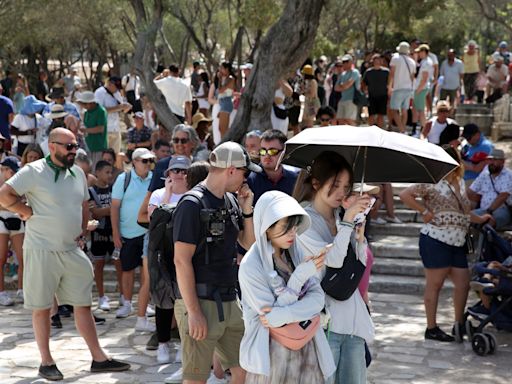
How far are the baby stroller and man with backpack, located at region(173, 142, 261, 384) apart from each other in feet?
10.1

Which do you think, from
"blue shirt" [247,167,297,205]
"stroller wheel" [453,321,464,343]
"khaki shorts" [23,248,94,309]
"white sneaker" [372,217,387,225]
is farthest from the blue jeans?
"white sneaker" [372,217,387,225]

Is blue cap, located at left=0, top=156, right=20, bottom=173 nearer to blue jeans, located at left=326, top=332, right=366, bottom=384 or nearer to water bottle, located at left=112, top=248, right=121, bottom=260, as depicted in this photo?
water bottle, located at left=112, top=248, right=121, bottom=260

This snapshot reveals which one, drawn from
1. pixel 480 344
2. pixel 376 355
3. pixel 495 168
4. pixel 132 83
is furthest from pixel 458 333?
pixel 132 83

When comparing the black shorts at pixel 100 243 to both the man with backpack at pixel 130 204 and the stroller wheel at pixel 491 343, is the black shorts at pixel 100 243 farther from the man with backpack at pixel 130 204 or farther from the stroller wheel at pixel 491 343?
the stroller wheel at pixel 491 343

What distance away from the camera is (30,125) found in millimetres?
13594

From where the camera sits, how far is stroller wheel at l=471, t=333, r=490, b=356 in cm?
783

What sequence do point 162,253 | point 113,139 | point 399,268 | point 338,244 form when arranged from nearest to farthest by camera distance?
point 338,244
point 162,253
point 399,268
point 113,139

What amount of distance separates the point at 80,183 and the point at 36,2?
2078 centimetres

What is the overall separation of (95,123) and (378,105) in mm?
5129

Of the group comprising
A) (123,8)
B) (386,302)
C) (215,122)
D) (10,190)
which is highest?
(123,8)

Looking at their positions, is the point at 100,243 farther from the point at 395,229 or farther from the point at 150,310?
the point at 395,229

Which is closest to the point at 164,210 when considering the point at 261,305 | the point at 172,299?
the point at 172,299

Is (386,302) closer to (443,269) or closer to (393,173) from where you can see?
(443,269)

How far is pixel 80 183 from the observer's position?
716 centimetres
